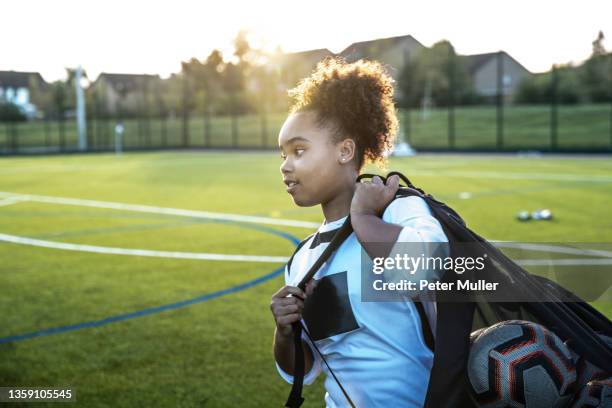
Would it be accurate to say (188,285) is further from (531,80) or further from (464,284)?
(531,80)

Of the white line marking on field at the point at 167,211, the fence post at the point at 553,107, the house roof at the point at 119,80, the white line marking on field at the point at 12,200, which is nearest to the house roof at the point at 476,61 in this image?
the fence post at the point at 553,107

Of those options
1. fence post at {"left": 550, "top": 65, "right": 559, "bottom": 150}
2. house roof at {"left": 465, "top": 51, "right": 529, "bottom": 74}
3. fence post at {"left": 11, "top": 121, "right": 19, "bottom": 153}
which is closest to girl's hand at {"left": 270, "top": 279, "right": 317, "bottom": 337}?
fence post at {"left": 550, "top": 65, "right": 559, "bottom": 150}

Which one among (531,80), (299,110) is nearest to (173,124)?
(531,80)

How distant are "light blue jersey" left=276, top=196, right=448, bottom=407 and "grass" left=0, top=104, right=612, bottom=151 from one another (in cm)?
2824

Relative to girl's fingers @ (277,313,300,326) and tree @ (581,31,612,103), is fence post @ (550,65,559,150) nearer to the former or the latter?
tree @ (581,31,612,103)

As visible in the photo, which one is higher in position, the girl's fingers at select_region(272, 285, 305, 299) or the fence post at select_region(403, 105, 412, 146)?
the fence post at select_region(403, 105, 412, 146)

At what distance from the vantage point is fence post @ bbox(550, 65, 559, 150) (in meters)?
30.2

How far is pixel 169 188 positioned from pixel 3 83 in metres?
74.6

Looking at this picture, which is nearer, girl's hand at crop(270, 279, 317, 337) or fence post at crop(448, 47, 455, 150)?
girl's hand at crop(270, 279, 317, 337)

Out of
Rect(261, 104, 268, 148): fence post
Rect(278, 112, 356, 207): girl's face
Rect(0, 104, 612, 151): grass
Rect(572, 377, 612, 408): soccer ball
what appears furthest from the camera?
Rect(261, 104, 268, 148): fence post

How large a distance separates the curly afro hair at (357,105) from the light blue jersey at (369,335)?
1.30 feet

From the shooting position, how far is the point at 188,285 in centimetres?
637

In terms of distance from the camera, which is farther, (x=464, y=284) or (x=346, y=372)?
(x=346, y=372)

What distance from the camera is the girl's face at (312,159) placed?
2.34m
